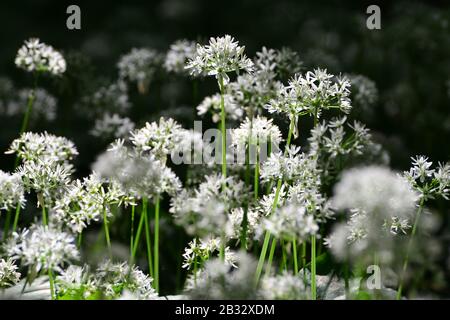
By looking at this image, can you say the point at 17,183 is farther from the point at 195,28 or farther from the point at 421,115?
the point at 195,28

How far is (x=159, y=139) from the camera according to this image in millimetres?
1856

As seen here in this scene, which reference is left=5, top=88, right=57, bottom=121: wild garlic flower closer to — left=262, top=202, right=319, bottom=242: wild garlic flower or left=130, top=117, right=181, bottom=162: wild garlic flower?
left=130, top=117, right=181, bottom=162: wild garlic flower

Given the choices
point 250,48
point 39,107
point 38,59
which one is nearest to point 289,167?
point 38,59

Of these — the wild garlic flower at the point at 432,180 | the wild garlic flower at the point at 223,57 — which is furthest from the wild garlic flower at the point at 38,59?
the wild garlic flower at the point at 432,180

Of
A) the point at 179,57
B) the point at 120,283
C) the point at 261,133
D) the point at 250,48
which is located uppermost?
the point at 250,48

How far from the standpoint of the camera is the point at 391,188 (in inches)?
67.5

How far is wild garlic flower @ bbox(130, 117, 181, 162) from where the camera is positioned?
185cm

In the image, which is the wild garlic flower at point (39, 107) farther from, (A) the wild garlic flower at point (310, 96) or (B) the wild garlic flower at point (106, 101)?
(A) the wild garlic flower at point (310, 96)

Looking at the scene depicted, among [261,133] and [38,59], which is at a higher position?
[38,59]

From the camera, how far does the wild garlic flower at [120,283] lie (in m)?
1.78

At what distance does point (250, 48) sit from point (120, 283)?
254 centimetres

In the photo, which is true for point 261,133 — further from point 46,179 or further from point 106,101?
point 106,101

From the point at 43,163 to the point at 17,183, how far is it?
0.08 metres

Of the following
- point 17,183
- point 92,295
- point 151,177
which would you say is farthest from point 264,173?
point 17,183
